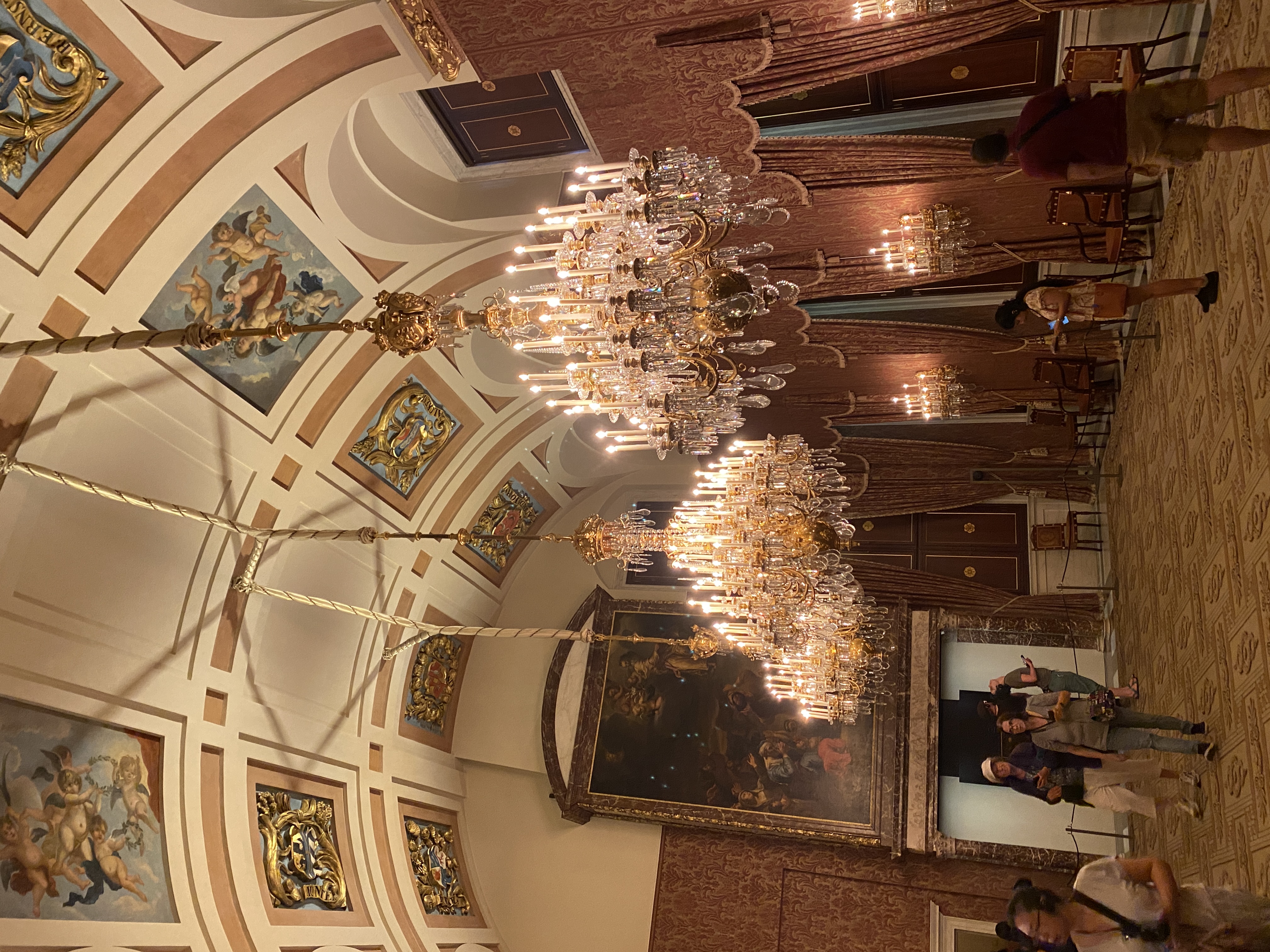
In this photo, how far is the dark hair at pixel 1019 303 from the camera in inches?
258

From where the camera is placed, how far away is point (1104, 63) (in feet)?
20.4

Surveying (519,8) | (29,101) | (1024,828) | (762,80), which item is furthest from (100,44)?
(1024,828)

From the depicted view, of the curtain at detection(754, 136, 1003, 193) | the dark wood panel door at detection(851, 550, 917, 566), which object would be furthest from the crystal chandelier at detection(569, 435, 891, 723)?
the dark wood panel door at detection(851, 550, 917, 566)

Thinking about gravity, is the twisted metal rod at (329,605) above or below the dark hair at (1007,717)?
above

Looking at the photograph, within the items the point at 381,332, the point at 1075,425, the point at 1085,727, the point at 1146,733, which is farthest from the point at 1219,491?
the point at 381,332

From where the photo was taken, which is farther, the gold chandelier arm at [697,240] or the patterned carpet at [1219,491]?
the gold chandelier arm at [697,240]

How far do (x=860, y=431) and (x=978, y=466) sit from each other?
161 cm

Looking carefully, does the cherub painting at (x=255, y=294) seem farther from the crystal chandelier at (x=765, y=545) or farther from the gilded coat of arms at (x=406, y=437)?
the crystal chandelier at (x=765, y=545)

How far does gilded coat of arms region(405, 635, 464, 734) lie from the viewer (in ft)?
40.7

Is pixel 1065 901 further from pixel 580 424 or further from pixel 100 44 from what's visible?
pixel 580 424

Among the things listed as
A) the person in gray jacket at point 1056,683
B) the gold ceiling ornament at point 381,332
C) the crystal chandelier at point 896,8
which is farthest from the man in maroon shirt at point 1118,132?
the person in gray jacket at point 1056,683

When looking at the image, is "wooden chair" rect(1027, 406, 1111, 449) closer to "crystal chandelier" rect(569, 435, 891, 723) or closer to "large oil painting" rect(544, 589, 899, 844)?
"crystal chandelier" rect(569, 435, 891, 723)

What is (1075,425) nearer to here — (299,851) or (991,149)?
(991,149)

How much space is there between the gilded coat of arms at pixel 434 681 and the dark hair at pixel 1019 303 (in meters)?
8.86
